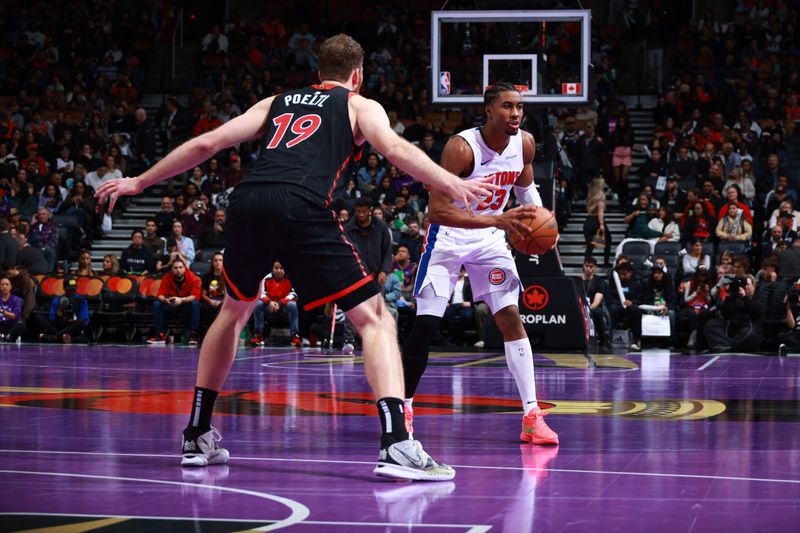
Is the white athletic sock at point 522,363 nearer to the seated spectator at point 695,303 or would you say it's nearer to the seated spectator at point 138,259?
the seated spectator at point 695,303

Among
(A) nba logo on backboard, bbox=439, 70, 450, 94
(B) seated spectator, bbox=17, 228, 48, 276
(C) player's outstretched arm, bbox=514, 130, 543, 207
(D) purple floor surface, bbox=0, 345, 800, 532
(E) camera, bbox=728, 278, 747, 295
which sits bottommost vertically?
(D) purple floor surface, bbox=0, 345, 800, 532

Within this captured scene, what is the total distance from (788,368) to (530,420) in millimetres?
6723

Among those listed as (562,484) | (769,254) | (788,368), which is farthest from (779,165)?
(562,484)

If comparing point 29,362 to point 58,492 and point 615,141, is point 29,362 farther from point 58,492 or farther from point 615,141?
point 615,141

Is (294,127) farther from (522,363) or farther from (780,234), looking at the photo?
(780,234)

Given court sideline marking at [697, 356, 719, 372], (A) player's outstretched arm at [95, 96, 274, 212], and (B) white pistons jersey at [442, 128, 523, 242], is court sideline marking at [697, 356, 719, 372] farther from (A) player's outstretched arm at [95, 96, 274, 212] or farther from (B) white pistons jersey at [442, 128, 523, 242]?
(A) player's outstretched arm at [95, 96, 274, 212]

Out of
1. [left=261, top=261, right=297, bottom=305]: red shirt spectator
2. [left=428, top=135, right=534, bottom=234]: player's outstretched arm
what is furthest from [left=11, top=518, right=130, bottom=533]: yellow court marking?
[left=261, top=261, right=297, bottom=305]: red shirt spectator

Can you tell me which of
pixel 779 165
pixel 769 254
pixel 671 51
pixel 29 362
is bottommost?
pixel 29 362

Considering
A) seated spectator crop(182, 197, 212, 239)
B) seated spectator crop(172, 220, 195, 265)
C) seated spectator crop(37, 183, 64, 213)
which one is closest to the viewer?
seated spectator crop(172, 220, 195, 265)

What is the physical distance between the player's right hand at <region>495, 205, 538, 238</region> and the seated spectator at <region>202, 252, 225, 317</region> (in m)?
11.9

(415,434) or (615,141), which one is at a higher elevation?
(615,141)

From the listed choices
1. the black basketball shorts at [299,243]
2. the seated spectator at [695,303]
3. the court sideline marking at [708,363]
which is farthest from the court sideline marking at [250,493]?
the seated spectator at [695,303]

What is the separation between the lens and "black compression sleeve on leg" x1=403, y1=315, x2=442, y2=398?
22.1 feet

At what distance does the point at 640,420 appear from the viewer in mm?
7387
